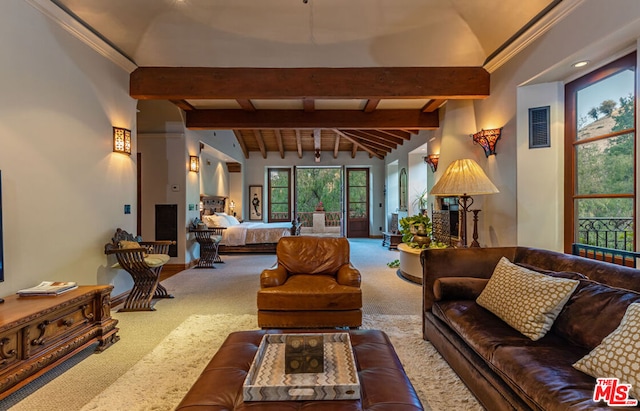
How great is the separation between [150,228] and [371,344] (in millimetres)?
5250

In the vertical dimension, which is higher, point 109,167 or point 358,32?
point 358,32

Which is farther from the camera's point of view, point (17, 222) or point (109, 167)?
point (109, 167)

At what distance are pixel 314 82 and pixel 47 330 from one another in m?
3.57

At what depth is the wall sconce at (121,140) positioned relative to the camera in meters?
3.69

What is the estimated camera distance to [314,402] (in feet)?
4.04

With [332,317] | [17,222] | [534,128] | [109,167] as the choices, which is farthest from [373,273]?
[17,222]

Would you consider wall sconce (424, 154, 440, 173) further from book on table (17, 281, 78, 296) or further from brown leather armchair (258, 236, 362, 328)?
book on table (17, 281, 78, 296)

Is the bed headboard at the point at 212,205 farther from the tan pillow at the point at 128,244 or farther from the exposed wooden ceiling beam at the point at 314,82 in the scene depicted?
the exposed wooden ceiling beam at the point at 314,82

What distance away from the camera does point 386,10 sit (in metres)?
3.33

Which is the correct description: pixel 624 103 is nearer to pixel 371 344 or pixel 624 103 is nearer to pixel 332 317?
pixel 371 344

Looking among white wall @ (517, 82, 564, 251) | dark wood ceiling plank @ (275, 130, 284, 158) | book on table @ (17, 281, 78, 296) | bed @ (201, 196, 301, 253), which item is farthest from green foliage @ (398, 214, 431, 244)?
dark wood ceiling plank @ (275, 130, 284, 158)

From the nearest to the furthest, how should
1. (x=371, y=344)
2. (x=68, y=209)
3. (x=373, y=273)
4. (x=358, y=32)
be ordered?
(x=371, y=344) → (x=68, y=209) → (x=358, y=32) → (x=373, y=273)

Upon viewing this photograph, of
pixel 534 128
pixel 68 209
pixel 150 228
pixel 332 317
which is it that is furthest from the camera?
pixel 150 228

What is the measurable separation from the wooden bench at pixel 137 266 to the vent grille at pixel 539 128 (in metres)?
4.43
